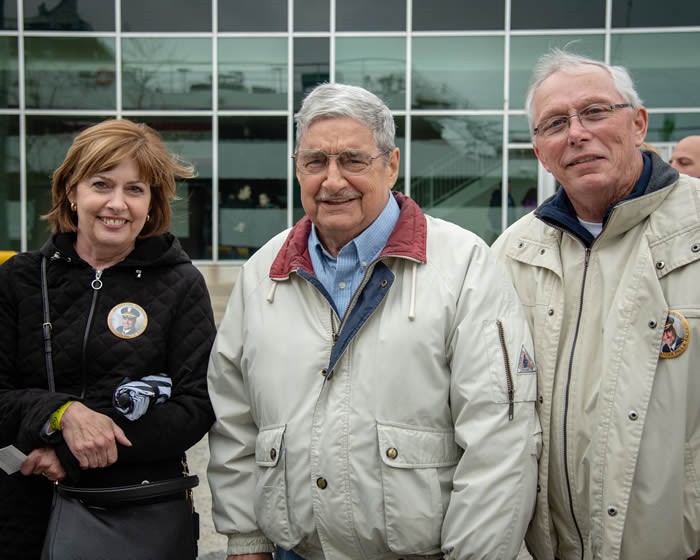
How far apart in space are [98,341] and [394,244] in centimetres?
103

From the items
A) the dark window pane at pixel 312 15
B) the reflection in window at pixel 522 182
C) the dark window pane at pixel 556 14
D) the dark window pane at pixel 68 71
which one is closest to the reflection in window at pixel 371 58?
the dark window pane at pixel 312 15

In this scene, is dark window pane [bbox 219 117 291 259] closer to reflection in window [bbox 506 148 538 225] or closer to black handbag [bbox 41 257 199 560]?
reflection in window [bbox 506 148 538 225]

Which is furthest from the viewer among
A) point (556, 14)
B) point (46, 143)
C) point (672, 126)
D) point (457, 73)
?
point (46, 143)

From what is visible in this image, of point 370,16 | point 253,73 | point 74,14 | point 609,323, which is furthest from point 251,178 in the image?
point 609,323

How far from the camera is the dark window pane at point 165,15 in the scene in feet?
40.6

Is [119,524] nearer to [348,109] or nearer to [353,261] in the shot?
[353,261]

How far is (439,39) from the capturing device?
1217 centimetres

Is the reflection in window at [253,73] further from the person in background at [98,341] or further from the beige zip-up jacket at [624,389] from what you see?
the beige zip-up jacket at [624,389]

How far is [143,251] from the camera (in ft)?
8.38

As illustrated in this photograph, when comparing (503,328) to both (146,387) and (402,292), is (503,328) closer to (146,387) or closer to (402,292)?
(402,292)

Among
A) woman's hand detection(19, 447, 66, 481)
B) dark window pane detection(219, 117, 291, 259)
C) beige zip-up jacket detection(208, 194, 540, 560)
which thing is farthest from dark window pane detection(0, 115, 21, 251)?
beige zip-up jacket detection(208, 194, 540, 560)

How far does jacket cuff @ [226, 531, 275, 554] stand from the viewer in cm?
239

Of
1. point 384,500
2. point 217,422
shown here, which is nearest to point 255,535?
point 217,422

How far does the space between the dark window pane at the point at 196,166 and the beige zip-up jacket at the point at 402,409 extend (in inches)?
418
